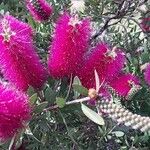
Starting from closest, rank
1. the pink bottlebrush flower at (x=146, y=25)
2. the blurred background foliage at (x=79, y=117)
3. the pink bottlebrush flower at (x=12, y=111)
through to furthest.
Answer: the pink bottlebrush flower at (x=12, y=111), the blurred background foliage at (x=79, y=117), the pink bottlebrush flower at (x=146, y=25)

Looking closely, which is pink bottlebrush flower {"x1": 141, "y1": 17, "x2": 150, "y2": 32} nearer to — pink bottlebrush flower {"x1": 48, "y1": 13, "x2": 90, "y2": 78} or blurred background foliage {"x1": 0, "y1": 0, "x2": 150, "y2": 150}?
blurred background foliage {"x1": 0, "y1": 0, "x2": 150, "y2": 150}

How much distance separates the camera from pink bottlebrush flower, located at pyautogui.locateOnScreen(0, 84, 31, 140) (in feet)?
3.51

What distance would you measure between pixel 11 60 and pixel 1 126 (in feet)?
0.59

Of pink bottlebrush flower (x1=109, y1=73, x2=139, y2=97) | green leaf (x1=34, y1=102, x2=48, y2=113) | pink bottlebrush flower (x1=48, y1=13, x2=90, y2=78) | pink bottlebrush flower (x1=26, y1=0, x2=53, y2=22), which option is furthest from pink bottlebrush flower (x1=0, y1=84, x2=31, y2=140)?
pink bottlebrush flower (x1=26, y1=0, x2=53, y2=22)

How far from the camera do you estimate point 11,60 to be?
119 cm

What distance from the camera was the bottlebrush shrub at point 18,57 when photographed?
46.2 inches

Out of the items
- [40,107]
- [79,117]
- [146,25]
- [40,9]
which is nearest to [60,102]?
[40,107]

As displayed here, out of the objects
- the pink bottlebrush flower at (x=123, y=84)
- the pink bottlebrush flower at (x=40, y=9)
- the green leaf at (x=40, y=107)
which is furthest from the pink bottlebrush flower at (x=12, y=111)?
the pink bottlebrush flower at (x=40, y=9)

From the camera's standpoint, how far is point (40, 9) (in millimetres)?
1699

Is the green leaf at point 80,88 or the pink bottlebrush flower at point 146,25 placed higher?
the green leaf at point 80,88

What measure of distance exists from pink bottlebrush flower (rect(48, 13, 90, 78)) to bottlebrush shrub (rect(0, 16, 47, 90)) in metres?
0.05

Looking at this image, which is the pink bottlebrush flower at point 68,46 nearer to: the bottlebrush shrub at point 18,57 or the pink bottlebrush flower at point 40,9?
the bottlebrush shrub at point 18,57

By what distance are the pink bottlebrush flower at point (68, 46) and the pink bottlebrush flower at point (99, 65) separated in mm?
29

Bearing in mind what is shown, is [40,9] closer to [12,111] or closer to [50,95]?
[50,95]
